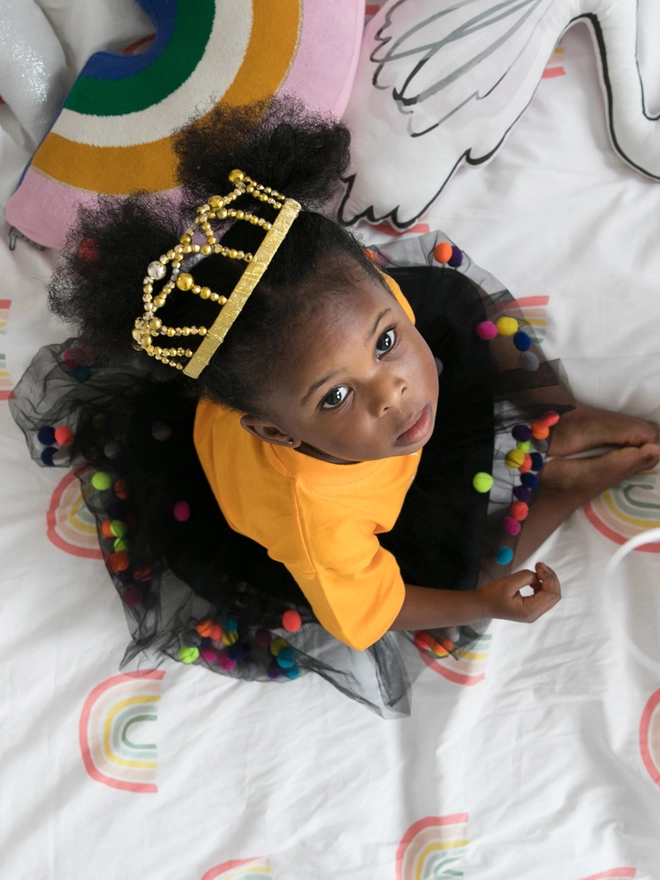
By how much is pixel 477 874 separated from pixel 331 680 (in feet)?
0.87

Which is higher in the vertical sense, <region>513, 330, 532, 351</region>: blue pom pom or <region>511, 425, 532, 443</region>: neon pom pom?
<region>513, 330, 532, 351</region>: blue pom pom

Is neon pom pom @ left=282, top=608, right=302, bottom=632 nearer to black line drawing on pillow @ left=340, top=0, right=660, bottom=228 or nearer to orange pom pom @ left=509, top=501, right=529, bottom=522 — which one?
orange pom pom @ left=509, top=501, right=529, bottom=522

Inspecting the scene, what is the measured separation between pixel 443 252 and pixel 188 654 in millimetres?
600

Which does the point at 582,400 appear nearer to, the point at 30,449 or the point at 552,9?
the point at 552,9

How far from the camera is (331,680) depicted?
820 millimetres

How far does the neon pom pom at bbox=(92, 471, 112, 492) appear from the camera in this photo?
833mm

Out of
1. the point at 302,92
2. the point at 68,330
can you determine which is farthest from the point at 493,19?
the point at 68,330

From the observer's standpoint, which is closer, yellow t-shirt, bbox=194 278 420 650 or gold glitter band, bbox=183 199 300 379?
gold glitter band, bbox=183 199 300 379

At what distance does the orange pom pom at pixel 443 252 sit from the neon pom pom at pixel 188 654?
0.59 metres

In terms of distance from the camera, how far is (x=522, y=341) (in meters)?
0.84

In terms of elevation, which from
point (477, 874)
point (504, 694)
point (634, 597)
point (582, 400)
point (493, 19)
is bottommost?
point (477, 874)

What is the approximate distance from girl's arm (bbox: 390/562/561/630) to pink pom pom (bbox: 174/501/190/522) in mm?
291

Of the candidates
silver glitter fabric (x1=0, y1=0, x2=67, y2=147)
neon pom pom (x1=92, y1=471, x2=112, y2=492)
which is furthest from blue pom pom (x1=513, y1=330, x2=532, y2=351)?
silver glitter fabric (x1=0, y1=0, x2=67, y2=147)

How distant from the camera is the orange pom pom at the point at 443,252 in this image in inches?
33.8
